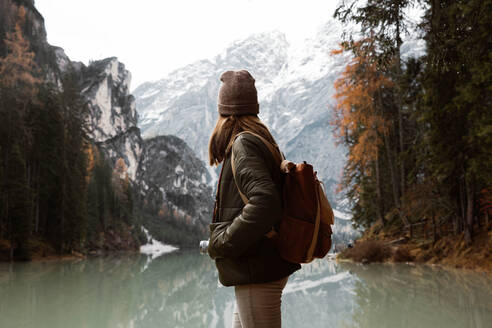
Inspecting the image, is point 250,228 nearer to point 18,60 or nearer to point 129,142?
A: point 18,60

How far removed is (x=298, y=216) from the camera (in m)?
1.86

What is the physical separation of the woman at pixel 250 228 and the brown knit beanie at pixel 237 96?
5.3 inches

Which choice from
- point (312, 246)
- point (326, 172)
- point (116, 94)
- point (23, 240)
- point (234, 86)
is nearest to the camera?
Result: point (312, 246)

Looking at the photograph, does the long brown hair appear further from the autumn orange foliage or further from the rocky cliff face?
the rocky cliff face

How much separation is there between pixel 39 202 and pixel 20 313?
1030 inches

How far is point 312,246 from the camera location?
1876 mm

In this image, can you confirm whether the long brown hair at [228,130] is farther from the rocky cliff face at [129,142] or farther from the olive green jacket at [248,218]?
the rocky cliff face at [129,142]

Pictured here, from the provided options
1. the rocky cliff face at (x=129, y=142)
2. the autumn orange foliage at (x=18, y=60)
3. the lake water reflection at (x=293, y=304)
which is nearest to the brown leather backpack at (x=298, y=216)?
the lake water reflection at (x=293, y=304)

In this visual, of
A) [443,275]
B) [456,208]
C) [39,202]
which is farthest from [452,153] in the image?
[39,202]

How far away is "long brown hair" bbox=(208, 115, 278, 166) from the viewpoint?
2.06 meters

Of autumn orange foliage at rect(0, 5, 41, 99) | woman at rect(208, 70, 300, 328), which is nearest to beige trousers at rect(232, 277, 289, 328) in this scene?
woman at rect(208, 70, 300, 328)

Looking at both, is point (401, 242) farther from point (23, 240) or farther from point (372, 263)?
point (23, 240)

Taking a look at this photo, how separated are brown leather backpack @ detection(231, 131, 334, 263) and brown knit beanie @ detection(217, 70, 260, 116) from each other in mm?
377

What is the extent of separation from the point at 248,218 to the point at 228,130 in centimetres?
51
